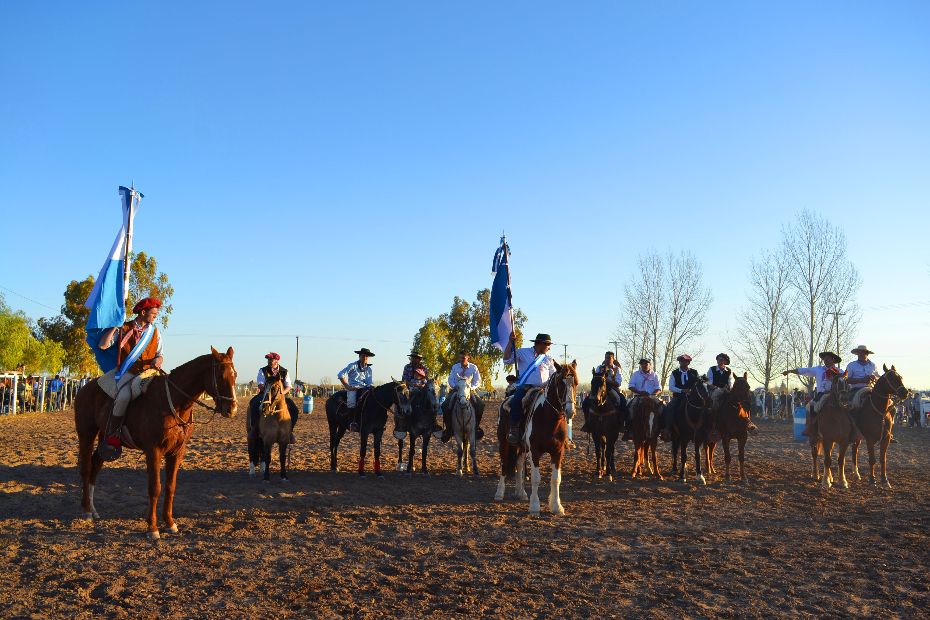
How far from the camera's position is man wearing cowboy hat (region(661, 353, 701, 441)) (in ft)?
45.8

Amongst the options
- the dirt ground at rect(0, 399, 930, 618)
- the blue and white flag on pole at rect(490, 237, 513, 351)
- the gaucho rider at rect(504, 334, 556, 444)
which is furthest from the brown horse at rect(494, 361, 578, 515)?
the blue and white flag on pole at rect(490, 237, 513, 351)

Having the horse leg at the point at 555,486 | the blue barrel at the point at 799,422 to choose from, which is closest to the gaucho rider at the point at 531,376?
the horse leg at the point at 555,486

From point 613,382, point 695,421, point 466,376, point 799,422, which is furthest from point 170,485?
point 799,422

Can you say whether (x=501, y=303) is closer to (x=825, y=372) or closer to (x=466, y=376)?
(x=466, y=376)

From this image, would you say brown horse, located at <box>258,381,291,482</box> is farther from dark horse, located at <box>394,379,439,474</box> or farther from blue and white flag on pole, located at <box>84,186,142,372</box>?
blue and white flag on pole, located at <box>84,186,142,372</box>

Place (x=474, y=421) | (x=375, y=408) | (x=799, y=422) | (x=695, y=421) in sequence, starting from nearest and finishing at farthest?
(x=695, y=421), (x=375, y=408), (x=474, y=421), (x=799, y=422)

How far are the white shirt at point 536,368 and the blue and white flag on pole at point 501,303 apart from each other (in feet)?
2.71

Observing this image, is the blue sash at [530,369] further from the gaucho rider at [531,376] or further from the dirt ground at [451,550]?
the dirt ground at [451,550]

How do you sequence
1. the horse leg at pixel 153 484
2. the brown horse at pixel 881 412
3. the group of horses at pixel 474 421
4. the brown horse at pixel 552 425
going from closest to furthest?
the horse leg at pixel 153 484 < the group of horses at pixel 474 421 < the brown horse at pixel 552 425 < the brown horse at pixel 881 412

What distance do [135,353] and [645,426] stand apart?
10.5m

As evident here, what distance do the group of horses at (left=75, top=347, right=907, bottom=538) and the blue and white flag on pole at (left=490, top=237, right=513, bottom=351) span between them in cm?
122

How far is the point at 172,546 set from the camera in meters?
7.39

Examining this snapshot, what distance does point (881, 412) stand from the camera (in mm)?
13453

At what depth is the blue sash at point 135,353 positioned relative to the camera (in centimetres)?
833
